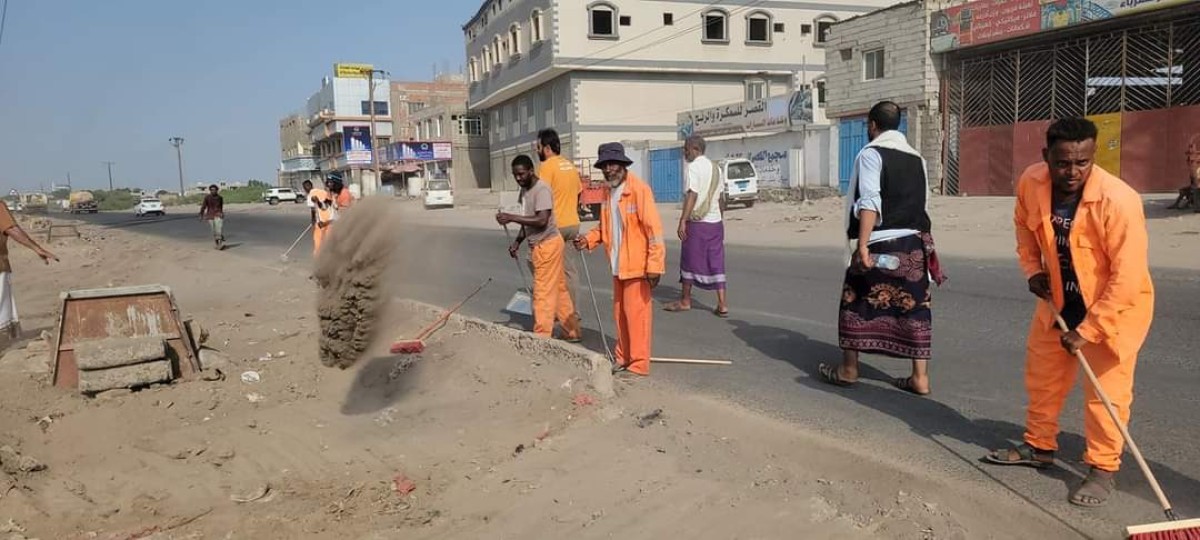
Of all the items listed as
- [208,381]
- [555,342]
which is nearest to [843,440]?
[555,342]

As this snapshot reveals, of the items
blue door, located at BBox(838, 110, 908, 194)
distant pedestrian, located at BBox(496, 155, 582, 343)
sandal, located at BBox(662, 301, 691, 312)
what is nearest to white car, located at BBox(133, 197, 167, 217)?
blue door, located at BBox(838, 110, 908, 194)

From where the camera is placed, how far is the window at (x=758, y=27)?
139 feet

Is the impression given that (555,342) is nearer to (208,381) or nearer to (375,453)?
(375,453)

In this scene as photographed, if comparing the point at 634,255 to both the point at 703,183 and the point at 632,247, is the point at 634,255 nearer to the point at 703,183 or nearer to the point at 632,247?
the point at 632,247

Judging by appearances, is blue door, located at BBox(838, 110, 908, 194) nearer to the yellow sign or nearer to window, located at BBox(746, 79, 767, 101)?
window, located at BBox(746, 79, 767, 101)

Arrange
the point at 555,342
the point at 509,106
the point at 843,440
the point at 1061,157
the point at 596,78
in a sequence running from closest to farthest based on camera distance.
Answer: the point at 1061,157
the point at 843,440
the point at 555,342
the point at 596,78
the point at 509,106

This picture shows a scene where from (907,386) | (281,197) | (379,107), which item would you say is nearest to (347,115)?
(379,107)

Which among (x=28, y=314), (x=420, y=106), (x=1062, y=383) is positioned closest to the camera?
(x=1062, y=383)

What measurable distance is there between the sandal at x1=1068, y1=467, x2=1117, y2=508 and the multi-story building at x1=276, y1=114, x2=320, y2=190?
8938cm

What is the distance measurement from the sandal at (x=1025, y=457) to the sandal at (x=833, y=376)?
4.68 ft

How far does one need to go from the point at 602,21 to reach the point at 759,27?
8.64 m

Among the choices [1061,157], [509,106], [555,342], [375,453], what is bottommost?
[375,453]

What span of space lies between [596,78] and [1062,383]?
3855cm

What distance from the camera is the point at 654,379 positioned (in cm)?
548
